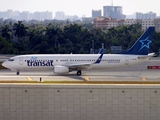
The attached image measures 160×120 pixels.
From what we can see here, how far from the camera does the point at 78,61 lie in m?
52.3

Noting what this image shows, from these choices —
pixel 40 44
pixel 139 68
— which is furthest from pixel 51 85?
pixel 40 44

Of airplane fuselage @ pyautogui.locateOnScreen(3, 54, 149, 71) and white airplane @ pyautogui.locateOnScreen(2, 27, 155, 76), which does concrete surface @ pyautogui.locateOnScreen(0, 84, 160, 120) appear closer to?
white airplane @ pyautogui.locateOnScreen(2, 27, 155, 76)

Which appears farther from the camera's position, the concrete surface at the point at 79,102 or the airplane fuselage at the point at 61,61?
the airplane fuselage at the point at 61,61

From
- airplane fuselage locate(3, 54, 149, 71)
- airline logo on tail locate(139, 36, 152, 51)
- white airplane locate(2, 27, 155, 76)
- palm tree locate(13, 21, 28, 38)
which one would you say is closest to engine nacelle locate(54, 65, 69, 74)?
white airplane locate(2, 27, 155, 76)

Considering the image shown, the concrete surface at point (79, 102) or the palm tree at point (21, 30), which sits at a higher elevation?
the palm tree at point (21, 30)

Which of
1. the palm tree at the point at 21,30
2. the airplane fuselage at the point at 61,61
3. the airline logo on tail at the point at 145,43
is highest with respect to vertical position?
the palm tree at the point at 21,30

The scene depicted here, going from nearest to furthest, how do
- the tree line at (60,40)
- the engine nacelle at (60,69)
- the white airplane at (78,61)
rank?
the engine nacelle at (60,69) < the white airplane at (78,61) < the tree line at (60,40)

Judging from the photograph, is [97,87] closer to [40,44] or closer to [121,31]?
[40,44]

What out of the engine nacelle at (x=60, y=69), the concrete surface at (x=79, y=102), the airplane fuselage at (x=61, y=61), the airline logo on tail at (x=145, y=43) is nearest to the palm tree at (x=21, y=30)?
the airplane fuselage at (x=61, y=61)

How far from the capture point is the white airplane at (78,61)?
5134 cm

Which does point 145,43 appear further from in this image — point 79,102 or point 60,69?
point 79,102

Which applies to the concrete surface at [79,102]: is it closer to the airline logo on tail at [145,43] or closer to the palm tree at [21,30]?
the airline logo on tail at [145,43]

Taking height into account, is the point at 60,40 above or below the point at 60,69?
above

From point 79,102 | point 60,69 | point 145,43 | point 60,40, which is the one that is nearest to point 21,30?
point 60,40
